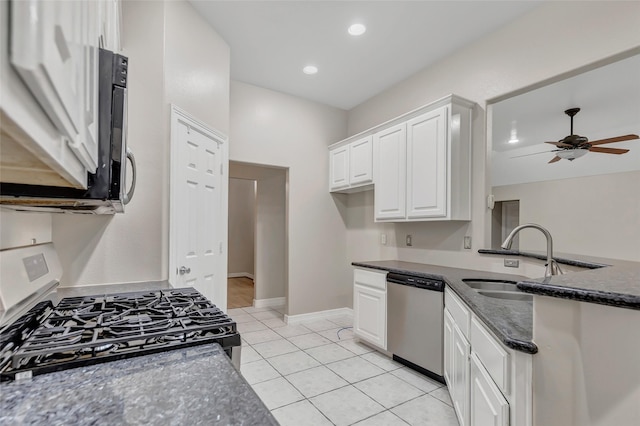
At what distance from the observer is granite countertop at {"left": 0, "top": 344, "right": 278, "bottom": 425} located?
60 cm

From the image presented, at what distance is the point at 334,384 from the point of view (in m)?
2.51

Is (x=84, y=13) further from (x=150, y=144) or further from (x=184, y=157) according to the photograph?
(x=184, y=157)

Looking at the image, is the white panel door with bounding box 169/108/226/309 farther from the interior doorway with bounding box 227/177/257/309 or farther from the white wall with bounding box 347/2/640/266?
the interior doorway with bounding box 227/177/257/309

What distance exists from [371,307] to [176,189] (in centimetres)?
215

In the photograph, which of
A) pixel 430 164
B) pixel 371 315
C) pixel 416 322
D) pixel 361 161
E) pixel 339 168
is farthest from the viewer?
pixel 339 168

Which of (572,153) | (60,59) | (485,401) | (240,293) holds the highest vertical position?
(572,153)

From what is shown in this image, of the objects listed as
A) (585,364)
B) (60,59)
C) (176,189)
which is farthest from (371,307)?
(60,59)

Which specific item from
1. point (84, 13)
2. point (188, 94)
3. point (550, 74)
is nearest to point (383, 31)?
point (550, 74)

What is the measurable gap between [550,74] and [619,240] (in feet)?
12.1

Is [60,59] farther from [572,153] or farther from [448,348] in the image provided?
Answer: [572,153]

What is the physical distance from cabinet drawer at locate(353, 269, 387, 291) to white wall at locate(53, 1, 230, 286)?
6.33ft

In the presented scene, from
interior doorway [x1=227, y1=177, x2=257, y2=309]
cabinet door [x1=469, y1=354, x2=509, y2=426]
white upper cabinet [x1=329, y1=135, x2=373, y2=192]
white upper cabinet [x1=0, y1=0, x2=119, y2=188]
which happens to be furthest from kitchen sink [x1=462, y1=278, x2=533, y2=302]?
interior doorway [x1=227, y1=177, x2=257, y2=309]

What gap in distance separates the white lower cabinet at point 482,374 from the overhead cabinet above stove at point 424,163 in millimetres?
931

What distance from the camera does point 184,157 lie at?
233cm
